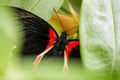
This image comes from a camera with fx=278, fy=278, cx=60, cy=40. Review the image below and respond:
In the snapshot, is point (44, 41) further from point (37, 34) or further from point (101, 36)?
point (101, 36)

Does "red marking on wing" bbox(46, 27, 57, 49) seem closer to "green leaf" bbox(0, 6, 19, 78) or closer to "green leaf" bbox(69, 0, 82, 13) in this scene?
"green leaf" bbox(69, 0, 82, 13)

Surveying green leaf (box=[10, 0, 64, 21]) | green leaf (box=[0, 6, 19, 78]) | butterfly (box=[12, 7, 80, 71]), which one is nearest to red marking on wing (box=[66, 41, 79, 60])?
butterfly (box=[12, 7, 80, 71])

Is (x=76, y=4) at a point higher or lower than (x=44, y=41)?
higher

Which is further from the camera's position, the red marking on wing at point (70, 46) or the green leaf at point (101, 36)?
the red marking on wing at point (70, 46)

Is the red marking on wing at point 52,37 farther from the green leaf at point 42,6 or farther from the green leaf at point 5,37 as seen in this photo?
the green leaf at point 5,37

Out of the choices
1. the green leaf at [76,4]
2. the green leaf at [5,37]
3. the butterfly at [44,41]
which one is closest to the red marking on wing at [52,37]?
the butterfly at [44,41]

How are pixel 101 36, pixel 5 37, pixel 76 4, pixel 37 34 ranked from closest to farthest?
pixel 5 37, pixel 101 36, pixel 37 34, pixel 76 4

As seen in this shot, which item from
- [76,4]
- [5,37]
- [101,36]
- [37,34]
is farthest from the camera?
[76,4]

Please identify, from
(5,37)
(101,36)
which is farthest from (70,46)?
(5,37)
